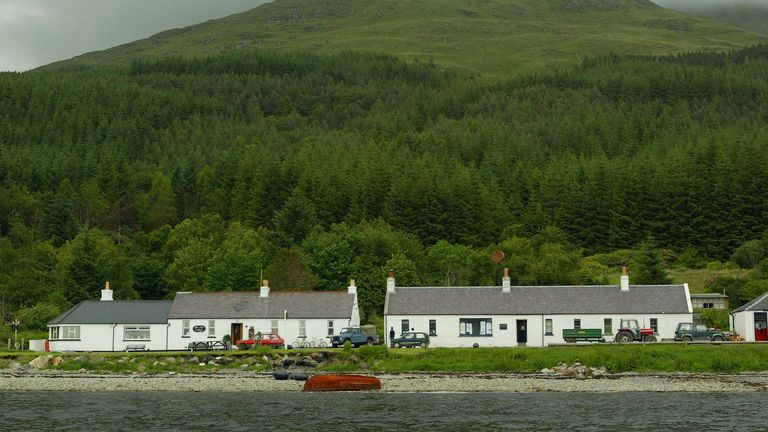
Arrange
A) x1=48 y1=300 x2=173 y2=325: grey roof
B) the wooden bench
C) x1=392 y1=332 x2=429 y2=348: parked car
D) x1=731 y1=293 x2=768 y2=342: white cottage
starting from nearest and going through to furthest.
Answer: x1=731 y1=293 x2=768 y2=342: white cottage, x1=392 y1=332 x2=429 y2=348: parked car, the wooden bench, x1=48 y1=300 x2=173 y2=325: grey roof

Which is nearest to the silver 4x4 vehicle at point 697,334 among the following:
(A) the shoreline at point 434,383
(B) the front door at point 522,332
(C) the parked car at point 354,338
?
(A) the shoreline at point 434,383

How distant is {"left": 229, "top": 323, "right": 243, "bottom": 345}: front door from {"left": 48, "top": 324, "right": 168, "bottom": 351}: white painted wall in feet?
16.3

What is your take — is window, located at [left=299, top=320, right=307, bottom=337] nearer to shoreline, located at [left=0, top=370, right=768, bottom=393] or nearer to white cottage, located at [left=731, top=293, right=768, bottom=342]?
shoreline, located at [left=0, top=370, right=768, bottom=393]

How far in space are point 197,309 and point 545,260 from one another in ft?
116

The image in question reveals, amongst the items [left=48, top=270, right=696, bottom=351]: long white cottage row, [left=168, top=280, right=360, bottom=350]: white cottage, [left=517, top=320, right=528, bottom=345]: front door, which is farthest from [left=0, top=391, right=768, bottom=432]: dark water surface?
[left=168, top=280, right=360, bottom=350]: white cottage

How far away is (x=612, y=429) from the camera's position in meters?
42.3

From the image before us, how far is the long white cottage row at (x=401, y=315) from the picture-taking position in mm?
72750

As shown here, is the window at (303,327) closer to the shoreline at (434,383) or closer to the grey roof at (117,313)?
the grey roof at (117,313)

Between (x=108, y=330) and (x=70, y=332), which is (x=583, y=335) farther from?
(x=70, y=332)

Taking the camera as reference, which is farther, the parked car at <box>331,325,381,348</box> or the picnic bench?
the picnic bench

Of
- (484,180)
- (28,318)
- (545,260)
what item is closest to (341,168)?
(484,180)

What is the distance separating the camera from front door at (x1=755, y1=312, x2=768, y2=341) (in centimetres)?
7000

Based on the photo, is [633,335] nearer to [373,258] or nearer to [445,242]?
[373,258]

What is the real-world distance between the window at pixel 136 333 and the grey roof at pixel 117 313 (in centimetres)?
51
